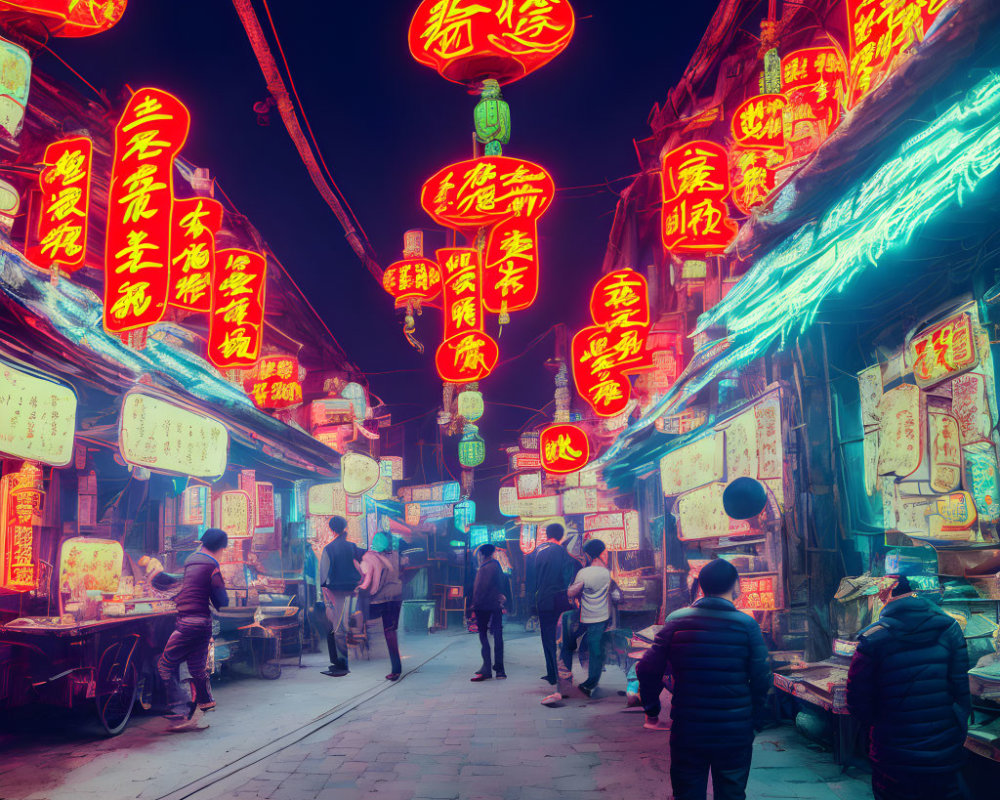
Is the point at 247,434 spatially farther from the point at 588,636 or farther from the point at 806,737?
the point at 806,737

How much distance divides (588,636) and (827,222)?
6.39 meters

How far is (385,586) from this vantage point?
1213 cm

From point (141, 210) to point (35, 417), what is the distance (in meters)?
3.57

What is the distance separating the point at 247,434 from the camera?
13.4 metres

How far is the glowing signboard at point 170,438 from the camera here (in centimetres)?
951

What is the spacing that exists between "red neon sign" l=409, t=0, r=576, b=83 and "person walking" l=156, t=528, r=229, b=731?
8.04m

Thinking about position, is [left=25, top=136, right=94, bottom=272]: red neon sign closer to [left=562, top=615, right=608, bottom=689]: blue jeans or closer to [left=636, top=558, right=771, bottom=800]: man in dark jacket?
[left=562, top=615, right=608, bottom=689]: blue jeans

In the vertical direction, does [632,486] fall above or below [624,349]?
below

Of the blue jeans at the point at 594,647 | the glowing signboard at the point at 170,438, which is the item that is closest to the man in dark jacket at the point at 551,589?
the blue jeans at the point at 594,647

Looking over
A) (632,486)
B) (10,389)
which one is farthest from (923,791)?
(632,486)

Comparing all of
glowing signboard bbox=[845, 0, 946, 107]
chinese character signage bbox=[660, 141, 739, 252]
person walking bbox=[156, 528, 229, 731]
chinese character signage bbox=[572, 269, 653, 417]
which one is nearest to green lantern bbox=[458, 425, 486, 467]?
chinese character signage bbox=[572, 269, 653, 417]

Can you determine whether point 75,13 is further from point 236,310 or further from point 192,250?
point 236,310

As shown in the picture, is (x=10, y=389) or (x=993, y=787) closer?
(x=993, y=787)

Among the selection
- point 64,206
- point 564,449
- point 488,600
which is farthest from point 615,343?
point 64,206
